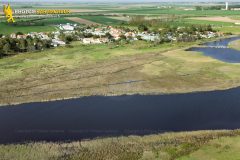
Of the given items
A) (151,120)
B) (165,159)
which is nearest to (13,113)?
(151,120)

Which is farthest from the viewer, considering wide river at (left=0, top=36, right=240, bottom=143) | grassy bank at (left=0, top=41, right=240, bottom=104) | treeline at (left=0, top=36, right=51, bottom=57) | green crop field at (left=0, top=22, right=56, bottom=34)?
green crop field at (left=0, top=22, right=56, bottom=34)

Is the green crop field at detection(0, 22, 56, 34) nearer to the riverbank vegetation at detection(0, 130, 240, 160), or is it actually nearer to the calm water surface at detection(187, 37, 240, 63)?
the calm water surface at detection(187, 37, 240, 63)

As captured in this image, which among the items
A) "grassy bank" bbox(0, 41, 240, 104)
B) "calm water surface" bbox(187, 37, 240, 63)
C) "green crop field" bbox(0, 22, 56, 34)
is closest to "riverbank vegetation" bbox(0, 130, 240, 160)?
"grassy bank" bbox(0, 41, 240, 104)

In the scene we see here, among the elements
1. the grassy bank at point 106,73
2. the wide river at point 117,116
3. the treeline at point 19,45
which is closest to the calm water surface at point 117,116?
the wide river at point 117,116

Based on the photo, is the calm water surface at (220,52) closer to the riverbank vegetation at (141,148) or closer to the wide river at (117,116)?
the wide river at (117,116)

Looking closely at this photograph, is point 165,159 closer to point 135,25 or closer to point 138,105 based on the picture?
point 138,105

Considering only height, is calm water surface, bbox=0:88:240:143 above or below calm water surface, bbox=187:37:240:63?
below

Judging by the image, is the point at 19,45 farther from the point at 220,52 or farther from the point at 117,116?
the point at 117,116
